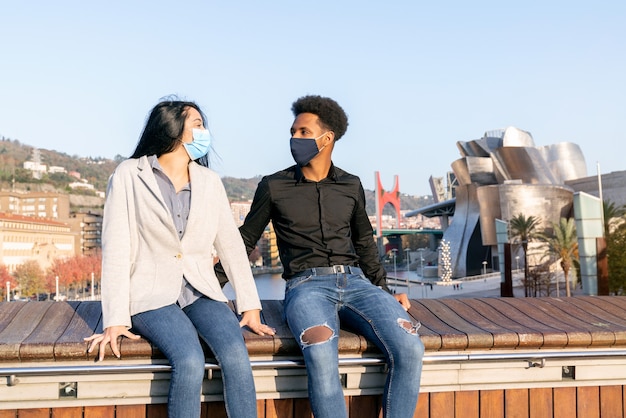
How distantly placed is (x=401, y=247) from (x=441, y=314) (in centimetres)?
12595

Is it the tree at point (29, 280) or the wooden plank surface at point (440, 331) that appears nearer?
the wooden plank surface at point (440, 331)

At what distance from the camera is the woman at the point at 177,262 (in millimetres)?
2893

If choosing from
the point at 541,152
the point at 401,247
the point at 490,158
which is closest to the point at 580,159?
the point at 541,152

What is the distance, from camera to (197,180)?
11.2 ft

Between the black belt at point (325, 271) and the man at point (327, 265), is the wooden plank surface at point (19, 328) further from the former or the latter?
the black belt at point (325, 271)

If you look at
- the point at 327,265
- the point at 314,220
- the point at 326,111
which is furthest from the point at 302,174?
the point at 327,265

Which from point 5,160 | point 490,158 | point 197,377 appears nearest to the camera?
point 197,377

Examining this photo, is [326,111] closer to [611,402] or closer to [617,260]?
[611,402]

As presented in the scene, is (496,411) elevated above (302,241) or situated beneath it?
situated beneath

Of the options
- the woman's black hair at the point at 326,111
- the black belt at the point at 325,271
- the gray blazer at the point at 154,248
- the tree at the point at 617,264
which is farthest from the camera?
the tree at the point at 617,264

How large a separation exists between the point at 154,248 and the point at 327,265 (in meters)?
0.97

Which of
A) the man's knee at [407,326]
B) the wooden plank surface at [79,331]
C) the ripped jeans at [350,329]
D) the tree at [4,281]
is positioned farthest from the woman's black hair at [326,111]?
the tree at [4,281]

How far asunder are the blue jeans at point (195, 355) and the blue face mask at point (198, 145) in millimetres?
870

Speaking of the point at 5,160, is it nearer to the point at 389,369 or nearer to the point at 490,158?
the point at 490,158
